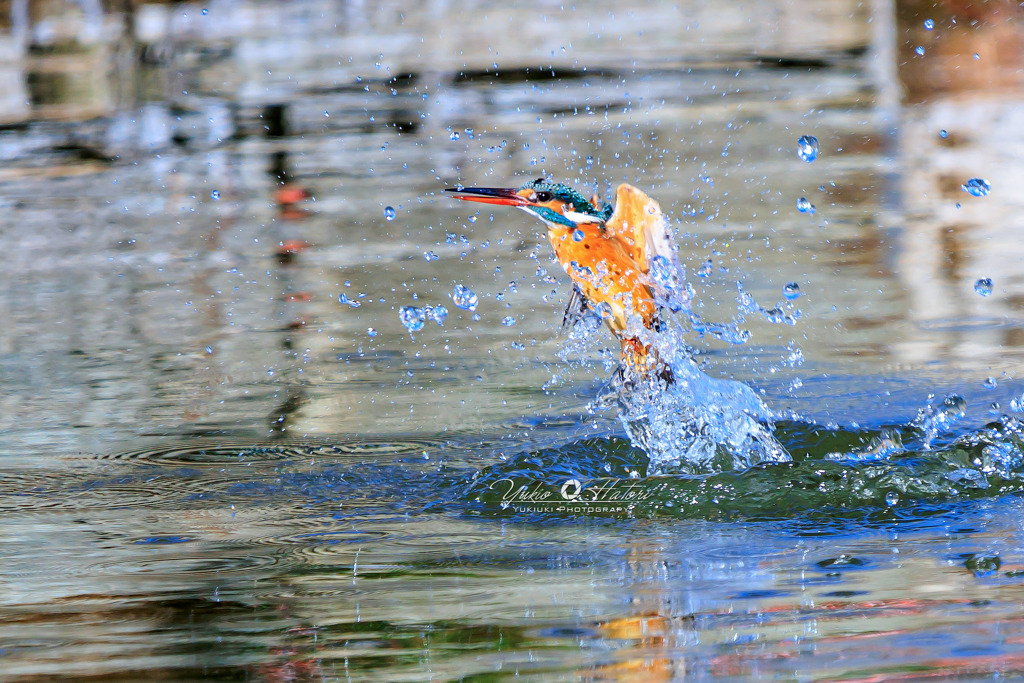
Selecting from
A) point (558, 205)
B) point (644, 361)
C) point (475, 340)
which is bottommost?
point (475, 340)

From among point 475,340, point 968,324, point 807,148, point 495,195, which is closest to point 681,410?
point 495,195

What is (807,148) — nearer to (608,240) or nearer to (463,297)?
(608,240)

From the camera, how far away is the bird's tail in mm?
3508

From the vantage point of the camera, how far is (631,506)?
121 inches

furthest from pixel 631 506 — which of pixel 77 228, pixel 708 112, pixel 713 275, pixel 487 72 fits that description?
pixel 487 72

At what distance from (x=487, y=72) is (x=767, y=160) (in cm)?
371

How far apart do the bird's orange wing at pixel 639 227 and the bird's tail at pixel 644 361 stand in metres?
0.22

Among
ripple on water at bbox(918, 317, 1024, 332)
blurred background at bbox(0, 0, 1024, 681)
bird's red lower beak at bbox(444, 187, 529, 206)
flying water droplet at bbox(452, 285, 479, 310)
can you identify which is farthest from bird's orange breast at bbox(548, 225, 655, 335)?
ripple on water at bbox(918, 317, 1024, 332)

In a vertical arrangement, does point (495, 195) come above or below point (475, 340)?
above

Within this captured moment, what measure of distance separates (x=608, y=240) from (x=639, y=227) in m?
0.08

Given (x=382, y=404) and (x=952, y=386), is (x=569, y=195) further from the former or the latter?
(x=952, y=386)

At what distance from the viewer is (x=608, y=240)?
3.37 metres

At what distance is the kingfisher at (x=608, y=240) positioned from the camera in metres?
3.35

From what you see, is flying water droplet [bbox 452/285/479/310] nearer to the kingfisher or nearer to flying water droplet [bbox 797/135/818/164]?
the kingfisher
